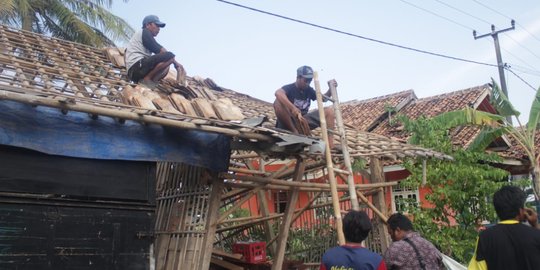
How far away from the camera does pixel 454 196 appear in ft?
22.9

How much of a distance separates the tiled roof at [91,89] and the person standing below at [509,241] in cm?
201

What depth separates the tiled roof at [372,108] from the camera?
59.1ft

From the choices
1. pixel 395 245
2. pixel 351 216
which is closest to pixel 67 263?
pixel 351 216

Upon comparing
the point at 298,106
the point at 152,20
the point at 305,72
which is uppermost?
the point at 152,20

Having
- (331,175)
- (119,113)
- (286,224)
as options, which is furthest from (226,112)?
(286,224)

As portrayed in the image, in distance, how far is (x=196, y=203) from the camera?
5285 millimetres

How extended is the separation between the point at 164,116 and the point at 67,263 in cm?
148

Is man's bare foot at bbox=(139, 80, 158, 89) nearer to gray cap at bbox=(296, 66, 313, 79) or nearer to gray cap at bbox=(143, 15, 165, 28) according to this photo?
gray cap at bbox=(143, 15, 165, 28)

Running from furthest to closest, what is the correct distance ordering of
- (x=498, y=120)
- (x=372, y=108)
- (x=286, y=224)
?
(x=372, y=108) → (x=498, y=120) → (x=286, y=224)

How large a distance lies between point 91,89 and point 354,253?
133 inches

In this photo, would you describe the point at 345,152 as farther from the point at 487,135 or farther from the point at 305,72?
the point at 487,135

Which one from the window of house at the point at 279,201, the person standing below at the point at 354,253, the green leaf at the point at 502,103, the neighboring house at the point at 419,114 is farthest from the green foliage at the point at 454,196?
the neighboring house at the point at 419,114

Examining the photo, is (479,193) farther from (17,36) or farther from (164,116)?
(17,36)

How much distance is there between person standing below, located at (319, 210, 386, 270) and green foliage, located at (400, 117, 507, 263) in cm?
388
